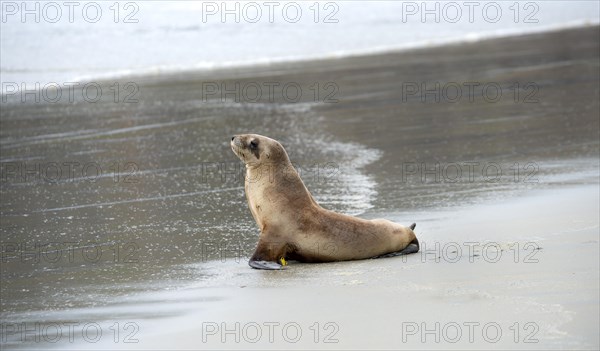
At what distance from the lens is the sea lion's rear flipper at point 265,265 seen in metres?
6.18

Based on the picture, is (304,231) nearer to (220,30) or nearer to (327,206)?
(327,206)

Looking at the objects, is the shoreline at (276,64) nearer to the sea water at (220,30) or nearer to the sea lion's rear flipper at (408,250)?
the sea water at (220,30)

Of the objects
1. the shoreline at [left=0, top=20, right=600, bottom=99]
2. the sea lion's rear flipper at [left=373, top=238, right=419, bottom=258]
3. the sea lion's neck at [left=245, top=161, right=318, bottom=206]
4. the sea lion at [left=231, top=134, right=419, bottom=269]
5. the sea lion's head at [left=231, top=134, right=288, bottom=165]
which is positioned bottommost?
the sea lion's rear flipper at [left=373, top=238, right=419, bottom=258]

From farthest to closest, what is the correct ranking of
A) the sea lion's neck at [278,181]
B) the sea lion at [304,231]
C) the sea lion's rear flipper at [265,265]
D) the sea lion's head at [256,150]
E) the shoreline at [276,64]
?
1. the shoreline at [276,64]
2. the sea lion's head at [256,150]
3. the sea lion's neck at [278,181]
4. the sea lion at [304,231]
5. the sea lion's rear flipper at [265,265]

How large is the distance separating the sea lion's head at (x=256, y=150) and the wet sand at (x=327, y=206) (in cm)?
68

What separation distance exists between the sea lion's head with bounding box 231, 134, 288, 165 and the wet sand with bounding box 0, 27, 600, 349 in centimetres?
68

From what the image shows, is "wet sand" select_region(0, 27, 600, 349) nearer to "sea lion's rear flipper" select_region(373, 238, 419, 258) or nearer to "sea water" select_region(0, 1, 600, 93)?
"sea lion's rear flipper" select_region(373, 238, 419, 258)

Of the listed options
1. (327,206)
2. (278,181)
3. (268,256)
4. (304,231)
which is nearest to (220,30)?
(327,206)

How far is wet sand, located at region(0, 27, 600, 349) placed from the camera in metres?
4.96

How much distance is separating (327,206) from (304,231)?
6.39ft

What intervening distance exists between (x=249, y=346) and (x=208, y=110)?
34.8 ft

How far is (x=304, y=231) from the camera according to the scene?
6.46m

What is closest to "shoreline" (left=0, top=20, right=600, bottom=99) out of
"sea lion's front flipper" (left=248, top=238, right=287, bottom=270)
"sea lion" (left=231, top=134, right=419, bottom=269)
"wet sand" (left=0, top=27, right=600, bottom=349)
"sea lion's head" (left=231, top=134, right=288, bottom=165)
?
"wet sand" (left=0, top=27, right=600, bottom=349)

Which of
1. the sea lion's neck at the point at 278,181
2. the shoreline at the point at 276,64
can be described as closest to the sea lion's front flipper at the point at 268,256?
the sea lion's neck at the point at 278,181
